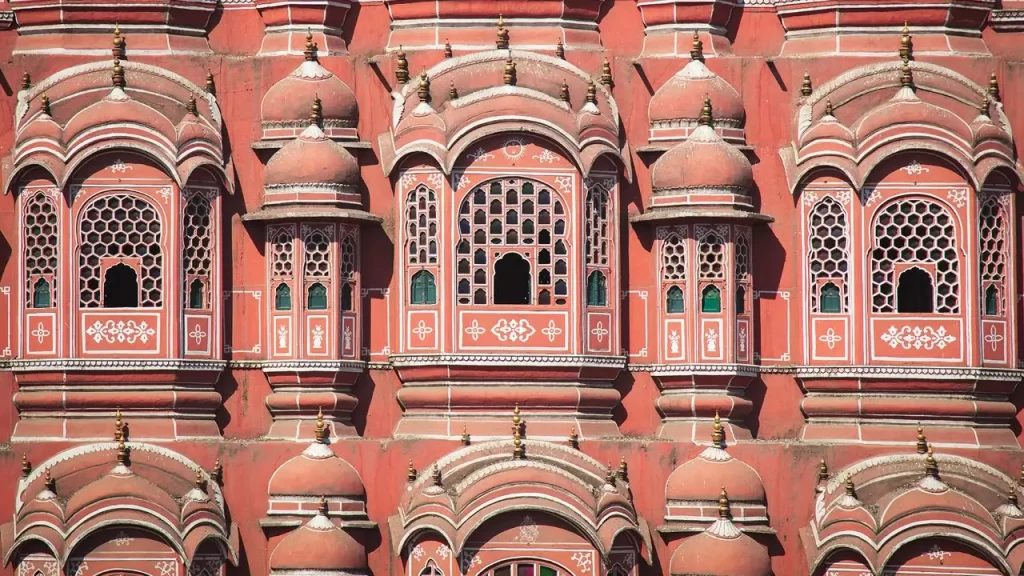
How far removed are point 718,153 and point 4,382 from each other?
8563 millimetres

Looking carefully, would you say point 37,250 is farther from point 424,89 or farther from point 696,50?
point 696,50

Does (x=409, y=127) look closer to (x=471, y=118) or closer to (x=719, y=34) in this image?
(x=471, y=118)

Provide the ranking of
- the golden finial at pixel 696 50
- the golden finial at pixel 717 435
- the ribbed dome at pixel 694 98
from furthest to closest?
Result: the golden finial at pixel 696 50
the ribbed dome at pixel 694 98
the golden finial at pixel 717 435

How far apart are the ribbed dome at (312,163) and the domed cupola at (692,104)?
361 centimetres

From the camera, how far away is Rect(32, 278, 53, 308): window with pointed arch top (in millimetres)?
30609

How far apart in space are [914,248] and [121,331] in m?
9.06

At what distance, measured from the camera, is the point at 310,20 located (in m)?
31.5

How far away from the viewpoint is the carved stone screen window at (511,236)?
99.9ft

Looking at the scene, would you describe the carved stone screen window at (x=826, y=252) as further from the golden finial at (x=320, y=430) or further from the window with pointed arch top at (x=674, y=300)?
the golden finial at (x=320, y=430)

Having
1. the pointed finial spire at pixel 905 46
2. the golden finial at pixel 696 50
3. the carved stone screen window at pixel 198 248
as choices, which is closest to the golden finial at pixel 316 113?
the carved stone screen window at pixel 198 248

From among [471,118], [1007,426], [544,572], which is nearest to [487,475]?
[544,572]

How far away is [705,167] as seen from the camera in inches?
1199

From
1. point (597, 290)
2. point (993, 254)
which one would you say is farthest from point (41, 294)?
point (993, 254)

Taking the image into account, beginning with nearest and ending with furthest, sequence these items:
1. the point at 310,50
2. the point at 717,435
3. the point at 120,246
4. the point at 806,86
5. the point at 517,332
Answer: the point at 717,435, the point at 517,332, the point at 120,246, the point at 310,50, the point at 806,86
